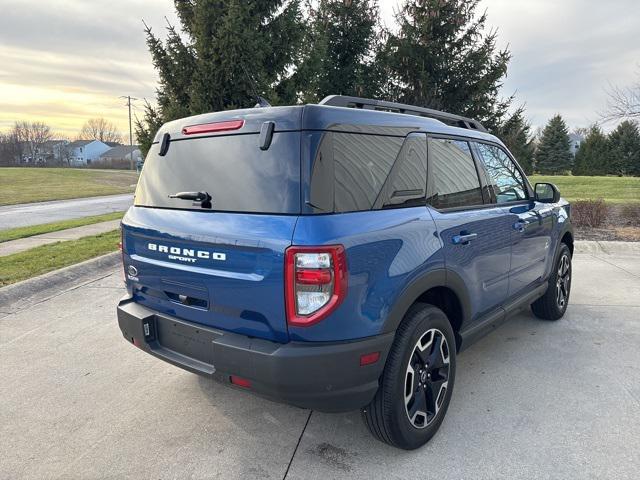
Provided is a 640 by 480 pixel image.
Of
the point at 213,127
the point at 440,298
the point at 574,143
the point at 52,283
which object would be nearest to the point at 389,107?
the point at 213,127

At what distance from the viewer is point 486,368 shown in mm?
3686

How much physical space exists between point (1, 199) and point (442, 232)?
83.7ft

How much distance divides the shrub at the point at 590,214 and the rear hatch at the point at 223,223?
1022 centimetres

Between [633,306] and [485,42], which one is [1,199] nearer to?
[485,42]

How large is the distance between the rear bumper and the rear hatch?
0.08 m

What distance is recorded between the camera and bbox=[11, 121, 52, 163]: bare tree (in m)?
88.1

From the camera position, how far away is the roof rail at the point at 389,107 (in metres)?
2.73

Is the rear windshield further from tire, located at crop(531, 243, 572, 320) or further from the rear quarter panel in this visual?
tire, located at crop(531, 243, 572, 320)

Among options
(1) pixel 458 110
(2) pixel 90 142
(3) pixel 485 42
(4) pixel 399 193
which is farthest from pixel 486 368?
(2) pixel 90 142

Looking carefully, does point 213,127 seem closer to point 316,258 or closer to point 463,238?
point 316,258

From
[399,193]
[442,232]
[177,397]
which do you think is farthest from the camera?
Result: [177,397]

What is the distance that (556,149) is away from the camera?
1832 inches

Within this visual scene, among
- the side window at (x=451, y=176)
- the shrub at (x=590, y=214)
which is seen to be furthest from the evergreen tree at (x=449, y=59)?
the side window at (x=451, y=176)

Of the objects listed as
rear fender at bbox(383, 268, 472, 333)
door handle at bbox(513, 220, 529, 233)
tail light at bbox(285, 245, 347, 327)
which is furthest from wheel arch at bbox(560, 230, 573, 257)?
tail light at bbox(285, 245, 347, 327)
